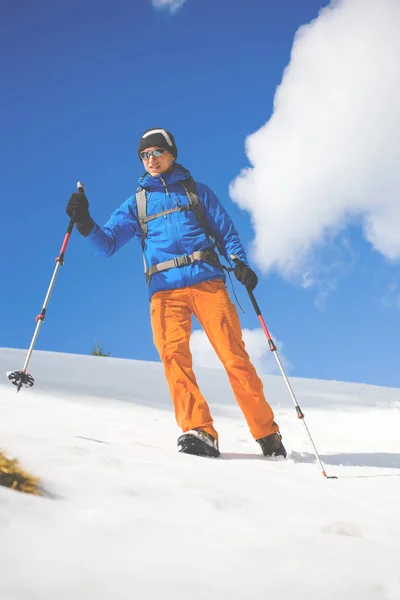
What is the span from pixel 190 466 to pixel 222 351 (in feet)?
4.63

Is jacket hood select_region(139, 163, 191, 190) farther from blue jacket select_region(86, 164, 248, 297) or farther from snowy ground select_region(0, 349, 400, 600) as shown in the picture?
snowy ground select_region(0, 349, 400, 600)

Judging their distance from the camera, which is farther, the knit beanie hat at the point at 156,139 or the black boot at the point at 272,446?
the knit beanie hat at the point at 156,139

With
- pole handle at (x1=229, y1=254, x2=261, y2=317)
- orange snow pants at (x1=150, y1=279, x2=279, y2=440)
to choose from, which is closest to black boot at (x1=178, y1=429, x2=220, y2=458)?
orange snow pants at (x1=150, y1=279, x2=279, y2=440)

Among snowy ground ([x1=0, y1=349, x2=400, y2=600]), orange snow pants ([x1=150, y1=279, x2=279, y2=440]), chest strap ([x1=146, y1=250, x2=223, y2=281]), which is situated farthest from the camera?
chest strap ([x1=146, y1=250, x2=223, y2=281])

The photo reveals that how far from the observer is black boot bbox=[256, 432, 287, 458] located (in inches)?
161

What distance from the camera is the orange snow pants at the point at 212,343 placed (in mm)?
4055

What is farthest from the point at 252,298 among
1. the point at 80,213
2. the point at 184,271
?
the point at 80,213

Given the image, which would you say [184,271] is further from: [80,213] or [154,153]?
[154,153]

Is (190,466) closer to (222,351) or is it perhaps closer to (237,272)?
(222,351)

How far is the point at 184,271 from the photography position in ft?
14.2

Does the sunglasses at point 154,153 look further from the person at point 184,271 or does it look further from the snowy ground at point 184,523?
the snowy ground at point 184,523

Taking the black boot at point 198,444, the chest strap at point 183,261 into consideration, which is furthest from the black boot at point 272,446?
the chest strap at point 183,261

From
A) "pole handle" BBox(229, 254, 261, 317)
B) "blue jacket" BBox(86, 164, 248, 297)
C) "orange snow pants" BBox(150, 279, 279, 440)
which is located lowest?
"orange snow pants" BBox(150, 279, 279, 440)

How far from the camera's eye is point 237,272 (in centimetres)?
448
